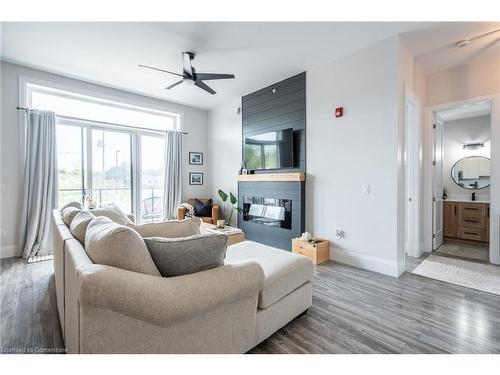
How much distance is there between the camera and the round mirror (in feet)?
15.2

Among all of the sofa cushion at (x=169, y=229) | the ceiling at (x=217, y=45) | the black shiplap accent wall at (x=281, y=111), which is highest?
the ceiling at (x=217, y=45)

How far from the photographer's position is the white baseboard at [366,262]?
2.92 metres

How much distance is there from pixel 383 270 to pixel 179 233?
8.51 ft

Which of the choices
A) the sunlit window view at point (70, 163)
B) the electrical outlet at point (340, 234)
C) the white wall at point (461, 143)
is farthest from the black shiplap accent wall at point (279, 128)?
the white wall at point (461, 143)

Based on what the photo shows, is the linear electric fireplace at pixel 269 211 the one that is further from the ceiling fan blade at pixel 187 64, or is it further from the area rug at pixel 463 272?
the ceiling fan blade at pixel 187 64

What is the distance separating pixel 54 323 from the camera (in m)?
1.96

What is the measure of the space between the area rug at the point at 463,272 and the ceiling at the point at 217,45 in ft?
9.02

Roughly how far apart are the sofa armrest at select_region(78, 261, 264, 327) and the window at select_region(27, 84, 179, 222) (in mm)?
3940

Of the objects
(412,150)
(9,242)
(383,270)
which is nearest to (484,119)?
(412,150)

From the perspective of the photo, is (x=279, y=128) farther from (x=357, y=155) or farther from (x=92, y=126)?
(x=92, y=126)

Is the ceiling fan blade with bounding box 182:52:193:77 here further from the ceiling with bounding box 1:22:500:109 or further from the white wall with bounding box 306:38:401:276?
the white wall with bounding box 306:38:401:276

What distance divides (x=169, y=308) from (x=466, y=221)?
5380mm

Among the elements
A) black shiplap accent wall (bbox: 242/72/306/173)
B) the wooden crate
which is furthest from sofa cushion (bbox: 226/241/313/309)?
black shiplap accent wall (bbox: 242/72/306/173)
